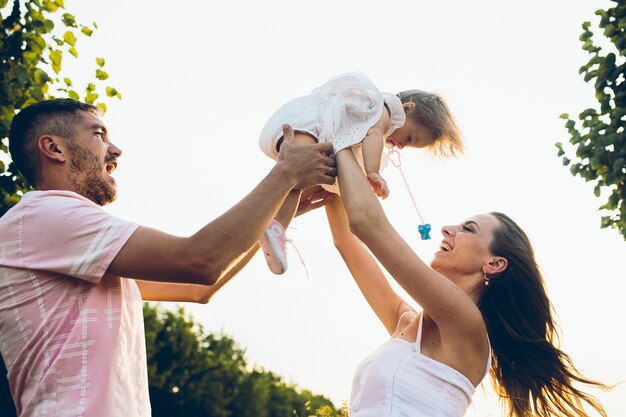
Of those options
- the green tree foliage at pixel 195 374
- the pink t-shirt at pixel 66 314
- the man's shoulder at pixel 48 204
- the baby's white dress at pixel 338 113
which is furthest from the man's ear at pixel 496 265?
the green tree foliage at pixel 195 374

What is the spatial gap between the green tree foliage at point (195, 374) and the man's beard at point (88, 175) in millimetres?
18836

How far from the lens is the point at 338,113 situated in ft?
15.3

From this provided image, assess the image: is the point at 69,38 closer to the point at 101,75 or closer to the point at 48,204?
the point at 101,75

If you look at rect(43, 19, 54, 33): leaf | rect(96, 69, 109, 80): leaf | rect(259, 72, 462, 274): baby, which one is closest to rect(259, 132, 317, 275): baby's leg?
rect(259, 72, 462, 274): baby

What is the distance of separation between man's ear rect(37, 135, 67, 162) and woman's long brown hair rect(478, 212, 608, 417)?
A: 8.26 feet

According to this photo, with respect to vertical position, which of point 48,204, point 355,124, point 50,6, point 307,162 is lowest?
point 48,204

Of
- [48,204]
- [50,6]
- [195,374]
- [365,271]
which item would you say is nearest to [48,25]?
[50,6]

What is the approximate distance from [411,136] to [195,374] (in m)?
19.5

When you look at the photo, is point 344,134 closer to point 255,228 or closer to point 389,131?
point 389,131

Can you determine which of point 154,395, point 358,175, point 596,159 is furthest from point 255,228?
point 154,395

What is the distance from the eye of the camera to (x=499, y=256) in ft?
15.3

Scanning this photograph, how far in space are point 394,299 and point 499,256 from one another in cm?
75

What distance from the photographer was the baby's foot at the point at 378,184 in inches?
174

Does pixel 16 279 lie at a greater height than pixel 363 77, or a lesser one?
lesser
